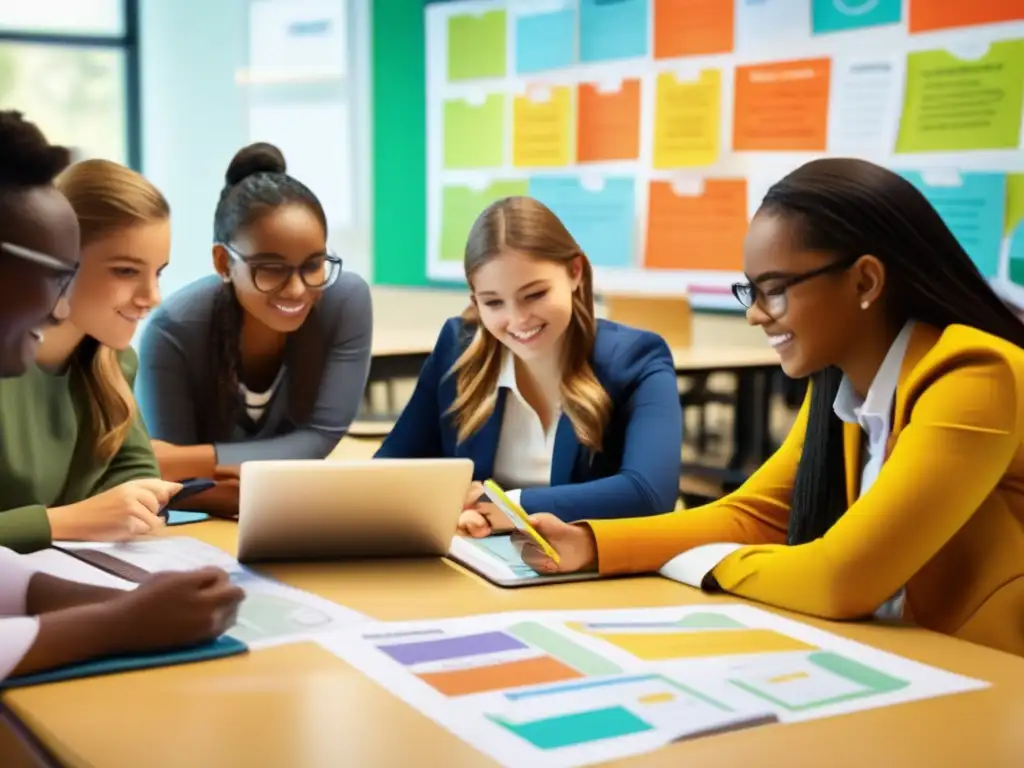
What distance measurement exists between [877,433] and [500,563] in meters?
0.52

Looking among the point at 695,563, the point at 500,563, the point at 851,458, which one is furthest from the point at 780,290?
the point at 500,563

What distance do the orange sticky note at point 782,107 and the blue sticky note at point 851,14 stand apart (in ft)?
0.42

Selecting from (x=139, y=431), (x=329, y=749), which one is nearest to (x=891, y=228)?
(x=329, y=749)

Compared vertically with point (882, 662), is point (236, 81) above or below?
above

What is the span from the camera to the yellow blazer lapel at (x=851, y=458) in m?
1.63

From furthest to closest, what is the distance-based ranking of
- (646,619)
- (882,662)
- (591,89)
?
(591,89) < (646,619) < (882,662)

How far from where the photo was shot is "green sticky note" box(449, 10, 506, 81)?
595 cm

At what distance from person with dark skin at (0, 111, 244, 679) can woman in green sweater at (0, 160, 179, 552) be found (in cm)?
30

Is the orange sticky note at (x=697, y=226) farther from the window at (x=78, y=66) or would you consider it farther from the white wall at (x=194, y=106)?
the window at (x=78, y=66)

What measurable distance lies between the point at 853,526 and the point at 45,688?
34.4 inches

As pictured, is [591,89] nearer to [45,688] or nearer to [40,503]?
[40,503]

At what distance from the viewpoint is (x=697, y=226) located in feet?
16.9

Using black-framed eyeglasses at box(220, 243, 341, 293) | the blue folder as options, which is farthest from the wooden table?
black-framed eyeglasses at box(220, 243, 341, 293)

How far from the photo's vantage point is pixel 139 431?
79.6 inches
